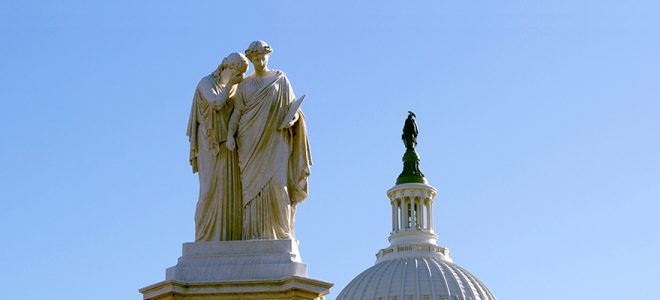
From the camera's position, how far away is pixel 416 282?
607ft

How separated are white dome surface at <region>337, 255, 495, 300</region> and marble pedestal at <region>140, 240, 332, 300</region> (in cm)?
15417

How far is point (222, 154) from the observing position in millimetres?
29281

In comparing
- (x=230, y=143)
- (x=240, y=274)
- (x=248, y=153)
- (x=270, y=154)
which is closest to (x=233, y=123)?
(x=230, y=143)

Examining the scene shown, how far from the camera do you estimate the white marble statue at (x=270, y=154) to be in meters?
28.8

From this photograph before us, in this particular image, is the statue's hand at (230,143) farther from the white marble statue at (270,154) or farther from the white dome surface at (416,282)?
the white dome surface at (416,282)

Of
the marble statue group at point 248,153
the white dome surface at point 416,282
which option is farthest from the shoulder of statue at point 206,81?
the white dome surface at point 416,282

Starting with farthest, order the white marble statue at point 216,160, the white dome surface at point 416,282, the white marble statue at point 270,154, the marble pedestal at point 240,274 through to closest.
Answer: the white dome surface at point 416,282
the white marble statue at point 216,160
the white marble statue at point 270,154
the marble pedestal at point 240,274

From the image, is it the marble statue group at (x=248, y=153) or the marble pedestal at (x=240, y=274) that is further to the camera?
the marble statue group at (x=248, y=153)

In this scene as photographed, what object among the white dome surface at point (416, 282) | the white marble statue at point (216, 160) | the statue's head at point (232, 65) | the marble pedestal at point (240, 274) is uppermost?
the white dome surface at point (416, 282)

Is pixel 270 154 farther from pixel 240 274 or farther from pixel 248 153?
pixel 240 274

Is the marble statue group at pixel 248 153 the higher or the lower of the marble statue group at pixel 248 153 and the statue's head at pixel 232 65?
the lower

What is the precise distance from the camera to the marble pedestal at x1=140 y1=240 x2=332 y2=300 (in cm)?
2786

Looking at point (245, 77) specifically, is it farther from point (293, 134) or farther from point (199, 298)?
point (199, 298)

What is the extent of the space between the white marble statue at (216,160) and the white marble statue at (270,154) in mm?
174
